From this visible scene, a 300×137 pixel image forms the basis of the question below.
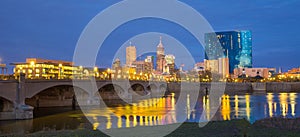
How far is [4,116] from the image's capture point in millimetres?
47938

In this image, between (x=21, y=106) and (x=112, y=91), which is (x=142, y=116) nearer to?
(x=21, y=106)

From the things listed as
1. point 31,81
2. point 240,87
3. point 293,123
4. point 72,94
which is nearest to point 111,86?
point 72,94

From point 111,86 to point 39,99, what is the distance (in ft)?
102

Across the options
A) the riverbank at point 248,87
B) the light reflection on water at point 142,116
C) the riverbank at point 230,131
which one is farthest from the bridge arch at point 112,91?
the riverbank at point 230,131

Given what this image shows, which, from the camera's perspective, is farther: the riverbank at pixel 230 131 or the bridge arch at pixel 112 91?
the bridge arch at pixel 112 91

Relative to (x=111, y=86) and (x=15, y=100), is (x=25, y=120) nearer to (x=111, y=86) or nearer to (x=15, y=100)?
(x=15, y=100)

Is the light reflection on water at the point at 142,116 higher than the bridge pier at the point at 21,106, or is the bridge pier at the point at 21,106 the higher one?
the bridge pier at the point at 21,106

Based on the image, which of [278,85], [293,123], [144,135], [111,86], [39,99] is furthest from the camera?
[278,85]

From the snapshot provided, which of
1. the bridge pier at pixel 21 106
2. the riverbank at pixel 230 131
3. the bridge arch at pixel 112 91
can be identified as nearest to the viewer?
the riverbank at pixel 230 131

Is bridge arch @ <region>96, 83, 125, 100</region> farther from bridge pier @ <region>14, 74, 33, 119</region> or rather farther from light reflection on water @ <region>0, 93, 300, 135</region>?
bridge pier @ <region>14, 74, 33, 119</region>

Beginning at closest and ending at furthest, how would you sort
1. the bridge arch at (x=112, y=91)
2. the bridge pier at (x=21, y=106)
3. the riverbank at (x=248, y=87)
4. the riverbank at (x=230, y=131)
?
the riverbank at (x=230, y=131)
the bridge pier at (x=21, y=106)
the bridge arch at (x=112, y=91)
the riverbank at (x=248, y=87)

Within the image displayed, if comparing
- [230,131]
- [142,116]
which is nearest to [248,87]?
[142,116]

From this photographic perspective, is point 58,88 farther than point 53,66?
No

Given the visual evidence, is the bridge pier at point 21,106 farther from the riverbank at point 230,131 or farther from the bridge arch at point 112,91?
the bridge arch at point 112,91
